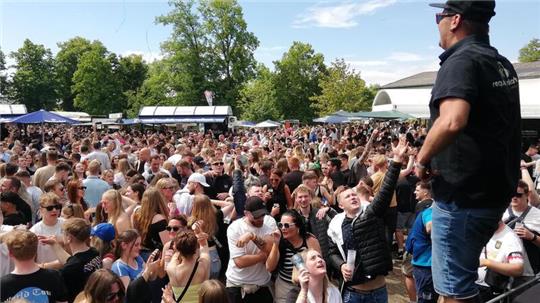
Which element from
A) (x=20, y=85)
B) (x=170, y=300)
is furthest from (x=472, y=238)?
(x=20, y=85)

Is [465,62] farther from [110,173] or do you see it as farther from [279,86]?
[279,86]

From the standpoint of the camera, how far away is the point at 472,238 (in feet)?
6.42

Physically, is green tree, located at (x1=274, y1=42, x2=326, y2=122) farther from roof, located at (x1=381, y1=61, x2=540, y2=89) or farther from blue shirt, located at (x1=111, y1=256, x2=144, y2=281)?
blue shirt, located at (x1=111, y1=256, x2=144, y2=281)

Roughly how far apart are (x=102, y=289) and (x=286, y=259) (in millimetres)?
1950

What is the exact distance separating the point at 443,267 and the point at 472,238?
0.65 feet

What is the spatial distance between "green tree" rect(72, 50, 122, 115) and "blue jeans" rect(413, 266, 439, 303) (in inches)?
2309

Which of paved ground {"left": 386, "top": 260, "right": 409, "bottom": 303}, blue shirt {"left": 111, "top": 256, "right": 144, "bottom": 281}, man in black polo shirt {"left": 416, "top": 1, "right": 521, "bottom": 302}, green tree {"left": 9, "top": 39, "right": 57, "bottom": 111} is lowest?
paved ground {"left": 386, "top": 260, "right": 409, "bottom": 303}

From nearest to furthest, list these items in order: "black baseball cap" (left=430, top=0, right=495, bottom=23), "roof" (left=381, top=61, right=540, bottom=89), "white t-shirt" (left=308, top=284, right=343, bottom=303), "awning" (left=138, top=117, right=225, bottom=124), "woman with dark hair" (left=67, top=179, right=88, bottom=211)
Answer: "black baseball cap" (left=430, top=0, right=495, bottom=23) < "white t-shirt" (left=308, top=284, right=343, bottom=303) < "woman with dark hair" (left=67, top=179, right=88, bottom=211) < "roof" (left=381, top=61, right=540, bottom=89) < "awning" (left=138, top=117, right=225, bottom=124)

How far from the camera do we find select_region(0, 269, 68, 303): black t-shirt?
10.7 ft

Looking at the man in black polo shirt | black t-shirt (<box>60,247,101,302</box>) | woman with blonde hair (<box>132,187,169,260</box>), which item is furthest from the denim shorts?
woman with blonde hair (<box>132,187,169,260</box>)

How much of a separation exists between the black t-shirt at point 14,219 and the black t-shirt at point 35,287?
2130 mm

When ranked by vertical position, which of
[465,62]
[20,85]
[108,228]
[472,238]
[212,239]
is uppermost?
[20,85]

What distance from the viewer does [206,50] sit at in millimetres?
50969

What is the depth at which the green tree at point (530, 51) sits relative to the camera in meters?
63.7
